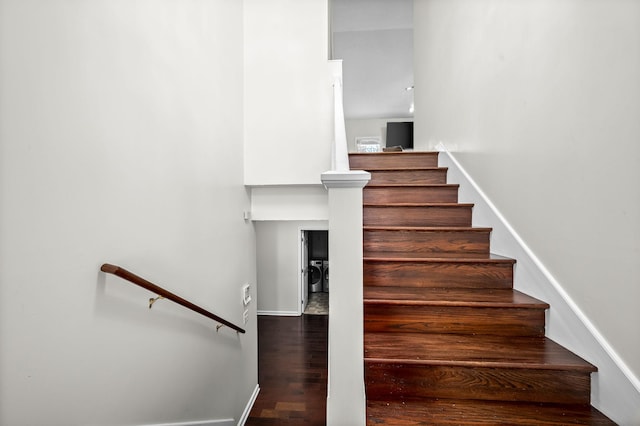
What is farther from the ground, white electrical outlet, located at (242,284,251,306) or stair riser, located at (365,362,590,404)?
stair riser, located at (365,362,590,404)

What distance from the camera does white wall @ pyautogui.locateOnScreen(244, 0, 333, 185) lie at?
284cm

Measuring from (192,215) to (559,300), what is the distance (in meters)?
1.95

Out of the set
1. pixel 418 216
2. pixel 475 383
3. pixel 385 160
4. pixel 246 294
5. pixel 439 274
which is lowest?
pixel 246 294

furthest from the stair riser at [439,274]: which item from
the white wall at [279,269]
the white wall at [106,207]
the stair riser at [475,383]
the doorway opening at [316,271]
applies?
the doorway opening at [316,271]

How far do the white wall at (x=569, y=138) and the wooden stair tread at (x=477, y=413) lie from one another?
275 mm

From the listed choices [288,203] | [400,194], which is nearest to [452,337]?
[400,194]

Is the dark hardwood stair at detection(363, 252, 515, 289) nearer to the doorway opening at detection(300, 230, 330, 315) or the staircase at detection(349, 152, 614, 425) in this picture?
the staircase at detection(349, 152, 614, 425)

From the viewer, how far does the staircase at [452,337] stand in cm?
120

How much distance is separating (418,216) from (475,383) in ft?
3.95

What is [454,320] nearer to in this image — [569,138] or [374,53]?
[569,138]

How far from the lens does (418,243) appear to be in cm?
202

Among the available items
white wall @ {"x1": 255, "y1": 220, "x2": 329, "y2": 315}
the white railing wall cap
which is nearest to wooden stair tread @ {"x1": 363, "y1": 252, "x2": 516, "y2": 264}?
the white railing wall cap

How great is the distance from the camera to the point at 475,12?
235cm

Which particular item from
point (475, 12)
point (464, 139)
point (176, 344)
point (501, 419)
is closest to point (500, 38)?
point (475, 12)
